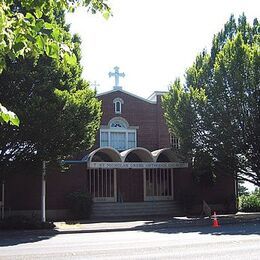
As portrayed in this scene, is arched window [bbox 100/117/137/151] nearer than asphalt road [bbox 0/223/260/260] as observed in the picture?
No

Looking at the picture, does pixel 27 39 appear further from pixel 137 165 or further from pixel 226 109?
pixel 137 165

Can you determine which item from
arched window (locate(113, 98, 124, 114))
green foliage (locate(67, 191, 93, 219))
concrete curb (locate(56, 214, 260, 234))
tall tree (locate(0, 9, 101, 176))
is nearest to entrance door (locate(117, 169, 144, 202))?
green foliage (locate(67, 191, 93, 219))

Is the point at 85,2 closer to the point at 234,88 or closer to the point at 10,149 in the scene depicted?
the point at 10,149

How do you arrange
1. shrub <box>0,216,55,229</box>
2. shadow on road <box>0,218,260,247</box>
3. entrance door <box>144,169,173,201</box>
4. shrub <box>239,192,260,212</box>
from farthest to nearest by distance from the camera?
shrub <box>239,192,260,212</box>
entrance door <box>144,169,173,201</box>
shrub <box>0,216,55,229</box>
shadow on road <box>0,218,260,247</box>

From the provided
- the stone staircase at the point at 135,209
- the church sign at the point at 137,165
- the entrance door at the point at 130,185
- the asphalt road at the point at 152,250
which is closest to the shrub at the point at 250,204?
the stone staircase at the point at 135,209

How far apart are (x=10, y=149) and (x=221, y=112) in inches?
444

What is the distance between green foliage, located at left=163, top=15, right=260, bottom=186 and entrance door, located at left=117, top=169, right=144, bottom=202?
4269mm

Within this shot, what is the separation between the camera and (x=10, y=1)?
4.12m

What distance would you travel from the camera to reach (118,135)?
31.4 m

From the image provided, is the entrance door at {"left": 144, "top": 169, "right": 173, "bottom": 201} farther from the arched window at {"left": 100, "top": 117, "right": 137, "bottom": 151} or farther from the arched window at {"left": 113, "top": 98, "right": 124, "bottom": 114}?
the arched window at {"left": 113, "top": 98, "right": 124, "bottom": 114}

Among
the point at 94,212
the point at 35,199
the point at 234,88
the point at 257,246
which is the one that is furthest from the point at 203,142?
the point at 257,246

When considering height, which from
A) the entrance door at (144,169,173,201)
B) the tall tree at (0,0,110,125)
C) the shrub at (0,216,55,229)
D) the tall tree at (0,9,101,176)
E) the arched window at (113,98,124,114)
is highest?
the arched window at (113,98,124,114)

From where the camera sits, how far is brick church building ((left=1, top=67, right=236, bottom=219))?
86.9 feet

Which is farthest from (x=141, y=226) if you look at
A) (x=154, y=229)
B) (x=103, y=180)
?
(x=103, y=180)
